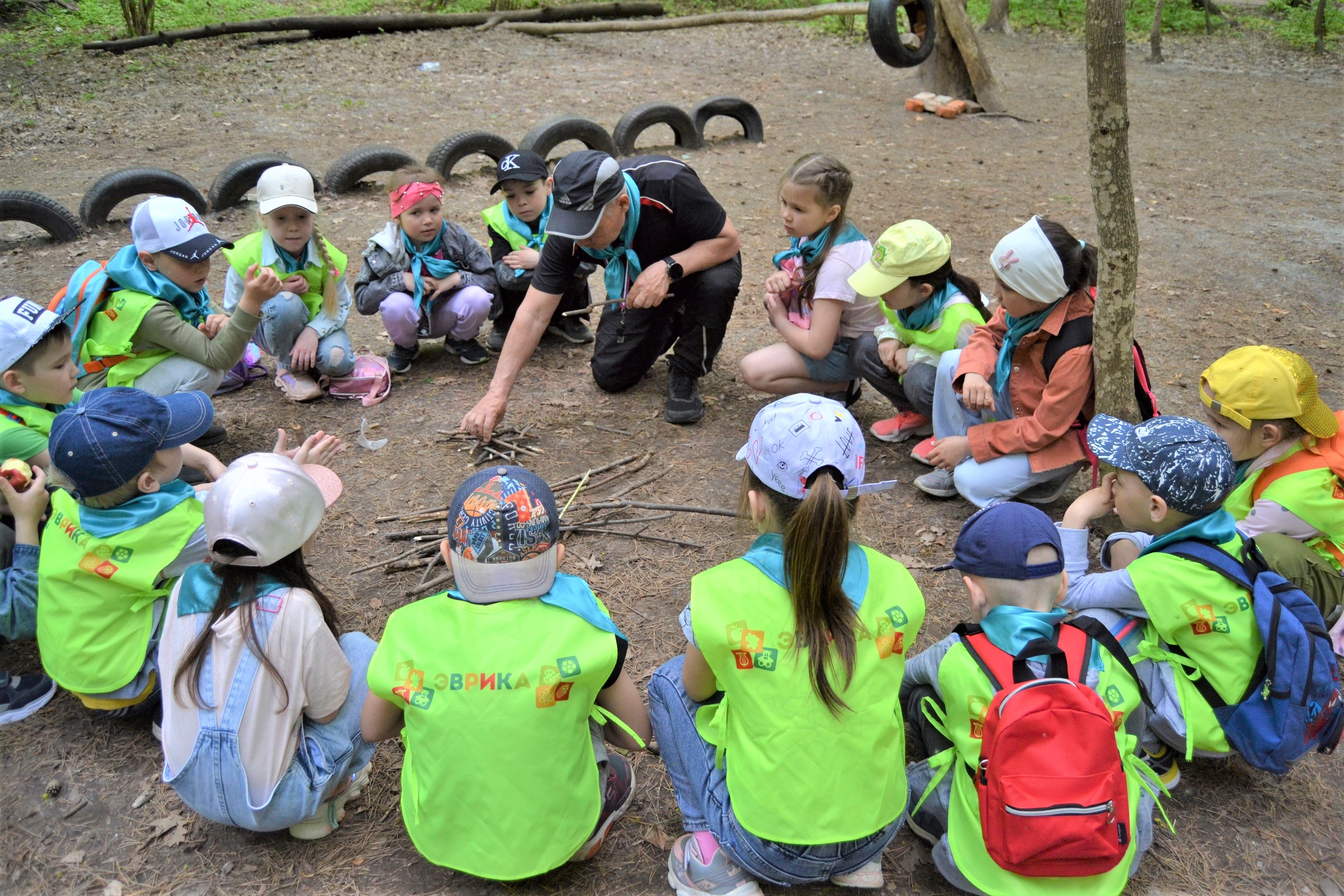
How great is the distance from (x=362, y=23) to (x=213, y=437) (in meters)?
9.74

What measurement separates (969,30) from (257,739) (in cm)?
1012

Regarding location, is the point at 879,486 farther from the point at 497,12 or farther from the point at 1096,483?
the point at 497,12

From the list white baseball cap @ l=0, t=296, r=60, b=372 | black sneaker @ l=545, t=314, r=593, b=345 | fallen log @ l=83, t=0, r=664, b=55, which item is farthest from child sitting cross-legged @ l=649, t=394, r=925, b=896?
fallen log @ l=83, t=0, r=664, b=55

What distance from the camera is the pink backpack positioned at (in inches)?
185

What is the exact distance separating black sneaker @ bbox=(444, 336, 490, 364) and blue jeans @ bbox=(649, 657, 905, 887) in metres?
2.95

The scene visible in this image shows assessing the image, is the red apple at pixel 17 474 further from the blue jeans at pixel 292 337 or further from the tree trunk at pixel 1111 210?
the tree trunk at pixel 1111 210

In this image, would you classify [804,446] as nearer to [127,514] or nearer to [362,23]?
[127,514]

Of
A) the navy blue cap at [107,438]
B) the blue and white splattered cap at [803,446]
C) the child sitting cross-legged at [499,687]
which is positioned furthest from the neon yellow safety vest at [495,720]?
the navy blue cap at [107,438]

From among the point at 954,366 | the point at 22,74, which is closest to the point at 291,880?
the point at 954,366

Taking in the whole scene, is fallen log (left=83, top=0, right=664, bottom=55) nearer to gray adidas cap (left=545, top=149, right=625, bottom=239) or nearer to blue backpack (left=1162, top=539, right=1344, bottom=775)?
gray adidas cap (left=545, top=149, right=625, bottom=239)

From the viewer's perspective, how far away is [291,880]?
92.6 inches

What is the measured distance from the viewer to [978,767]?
2.16 m

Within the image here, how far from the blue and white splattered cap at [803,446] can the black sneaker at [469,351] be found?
10.3 feet

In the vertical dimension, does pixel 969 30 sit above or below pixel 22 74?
above
